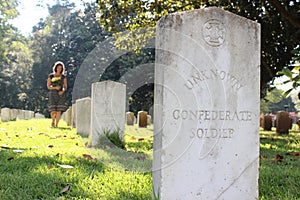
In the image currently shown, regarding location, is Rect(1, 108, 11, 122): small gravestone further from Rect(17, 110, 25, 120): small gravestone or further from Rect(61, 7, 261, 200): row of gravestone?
Rect(61, 7, 261, 200): row of gravestone

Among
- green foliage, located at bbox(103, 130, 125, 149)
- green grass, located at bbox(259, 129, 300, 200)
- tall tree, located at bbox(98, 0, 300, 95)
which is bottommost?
green grass, located at bbox(259, 129, 300, 200)

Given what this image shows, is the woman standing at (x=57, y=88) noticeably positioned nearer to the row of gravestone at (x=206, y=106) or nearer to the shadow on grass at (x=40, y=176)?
the shadow on grass at (x=40, y=176)

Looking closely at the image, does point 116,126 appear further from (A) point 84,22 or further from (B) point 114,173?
(A) point 84,22

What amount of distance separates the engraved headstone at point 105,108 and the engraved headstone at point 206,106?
3926mm

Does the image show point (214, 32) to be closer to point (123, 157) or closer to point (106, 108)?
point (123, 157)

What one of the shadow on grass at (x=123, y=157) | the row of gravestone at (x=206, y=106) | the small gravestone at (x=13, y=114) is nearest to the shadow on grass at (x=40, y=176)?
the shadow on grass at (x=123, y=157)

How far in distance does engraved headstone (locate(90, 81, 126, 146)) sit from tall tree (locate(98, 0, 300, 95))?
3612mm

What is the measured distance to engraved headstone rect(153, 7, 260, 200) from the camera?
270cm

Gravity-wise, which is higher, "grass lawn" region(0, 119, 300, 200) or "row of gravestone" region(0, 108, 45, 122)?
"row of gravestone" region(0, 108, 45, 122)

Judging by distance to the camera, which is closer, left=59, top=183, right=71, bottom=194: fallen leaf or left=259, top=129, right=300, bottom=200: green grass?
left=59, top=183, right=71, bottom=194: fallen leaf

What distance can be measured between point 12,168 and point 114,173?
45.1 inches

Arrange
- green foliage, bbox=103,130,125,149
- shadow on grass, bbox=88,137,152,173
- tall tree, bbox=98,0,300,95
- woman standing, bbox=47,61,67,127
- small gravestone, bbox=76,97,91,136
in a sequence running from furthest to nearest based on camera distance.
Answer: woman standing, bbox=47,61,67,127
tall tree, bbox=98,0,300,95
small gravestone, bbox=76,97,91,136
green foliage, bbox=103,130,125,149
shadow on grass, bbox=88,137,152,173

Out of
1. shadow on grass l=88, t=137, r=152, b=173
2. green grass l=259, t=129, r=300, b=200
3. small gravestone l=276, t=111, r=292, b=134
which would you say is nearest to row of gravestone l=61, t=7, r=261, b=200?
green grass l=259, t=129, r=300, b=200

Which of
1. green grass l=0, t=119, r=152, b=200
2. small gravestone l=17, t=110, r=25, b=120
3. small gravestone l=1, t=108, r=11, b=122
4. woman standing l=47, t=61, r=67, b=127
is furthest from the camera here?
small gravestone l=17, t=110, r=25, b=120
